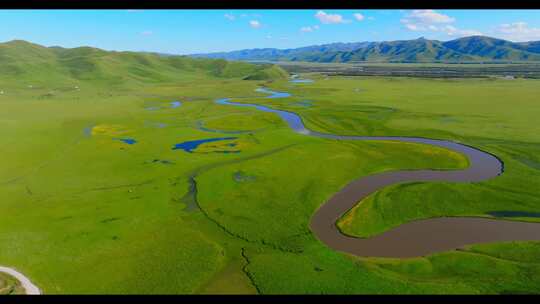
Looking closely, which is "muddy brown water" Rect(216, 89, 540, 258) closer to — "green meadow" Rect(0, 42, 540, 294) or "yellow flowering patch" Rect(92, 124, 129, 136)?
"green meadow" Rect(0, 42, 540, 294)

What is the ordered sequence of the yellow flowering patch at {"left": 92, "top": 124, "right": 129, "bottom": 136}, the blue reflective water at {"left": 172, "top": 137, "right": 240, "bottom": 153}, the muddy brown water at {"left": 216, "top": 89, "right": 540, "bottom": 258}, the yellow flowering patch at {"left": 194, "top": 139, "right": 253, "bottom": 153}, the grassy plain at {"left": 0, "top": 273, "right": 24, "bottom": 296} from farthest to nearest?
the yellow flowering patch at {"left": 92, "top": 124, "right": 129, "bottom": 136} → the blue reflective water at {"left": 172, "top": 137, "right": 240, "bottom": 153} → the yellow flowering patch at {"left": 194, "top": 139, "right": 253, "bottom": 153} → the muddy brown water at {"left": 216, "top": 89, "right": 540, "bottom": 258} → the grassy plain at {"left": 0, "top": 273, "right": 24, "bottom": 296}

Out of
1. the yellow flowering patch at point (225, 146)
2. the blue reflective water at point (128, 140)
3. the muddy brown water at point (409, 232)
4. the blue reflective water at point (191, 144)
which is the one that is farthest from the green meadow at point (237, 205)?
the blue reflective water at point (128, 140)

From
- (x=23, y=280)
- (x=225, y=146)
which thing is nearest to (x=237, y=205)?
(x=23, y=280)

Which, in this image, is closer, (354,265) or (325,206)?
(354,265)

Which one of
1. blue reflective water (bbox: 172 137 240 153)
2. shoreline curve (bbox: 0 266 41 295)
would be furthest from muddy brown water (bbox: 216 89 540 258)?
blue reflective water (bbox: 172 137 240 153)

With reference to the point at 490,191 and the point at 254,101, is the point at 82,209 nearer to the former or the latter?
the point at 490,191

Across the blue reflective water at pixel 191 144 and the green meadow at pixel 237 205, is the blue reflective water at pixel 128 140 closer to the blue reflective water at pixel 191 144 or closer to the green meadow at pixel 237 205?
the green meadow at pixel 237 205

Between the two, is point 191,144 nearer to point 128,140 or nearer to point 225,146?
point 225,146
